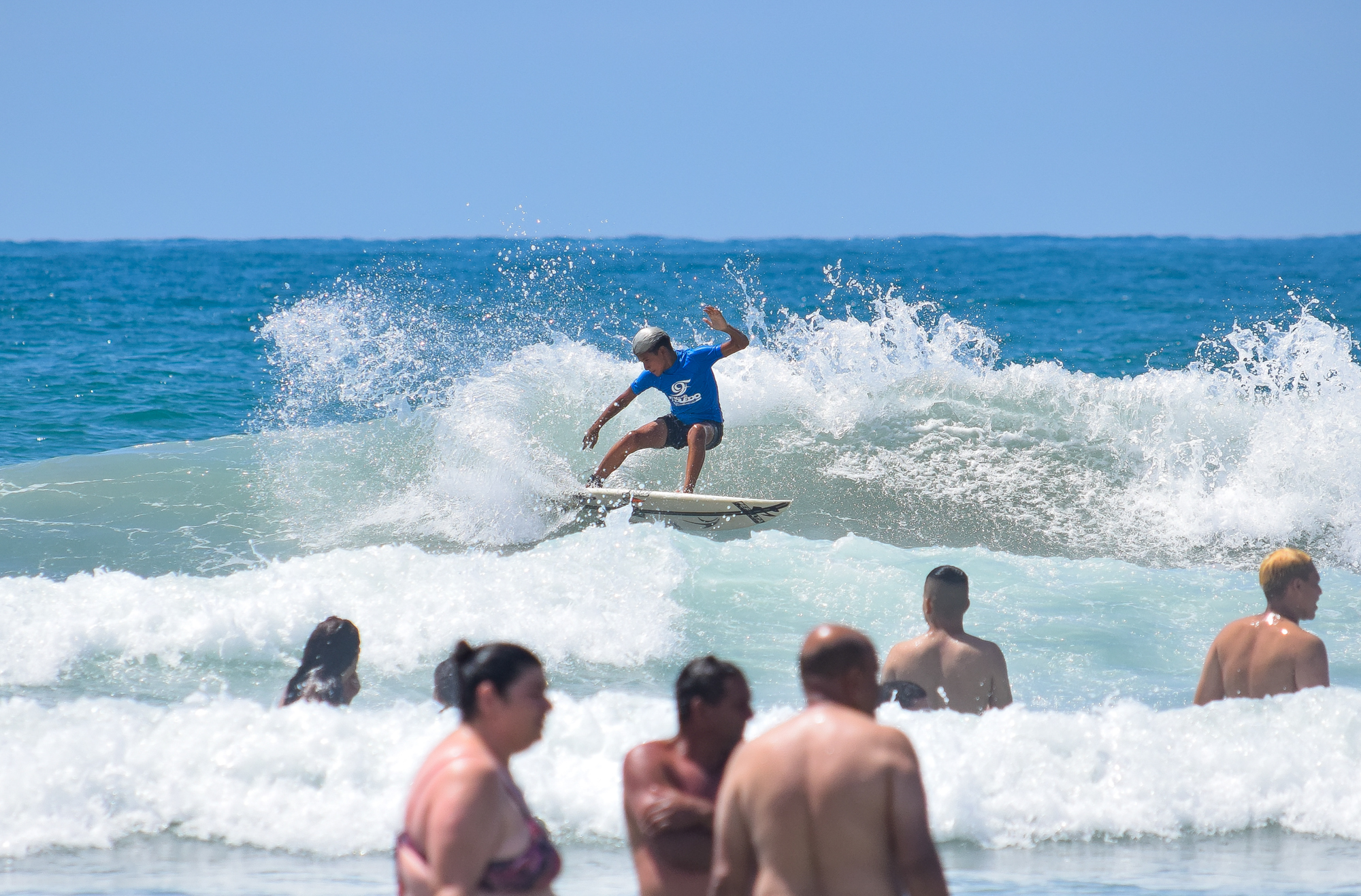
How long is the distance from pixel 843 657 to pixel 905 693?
3289 mm

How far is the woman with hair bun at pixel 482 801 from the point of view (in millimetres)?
2590

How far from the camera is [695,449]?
33.8 feet

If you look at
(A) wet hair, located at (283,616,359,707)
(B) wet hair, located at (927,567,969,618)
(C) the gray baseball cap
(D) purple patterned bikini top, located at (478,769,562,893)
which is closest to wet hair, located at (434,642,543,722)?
(D) purple patterned bikini top, located at (478,769,562,893)

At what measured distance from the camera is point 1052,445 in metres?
13.5

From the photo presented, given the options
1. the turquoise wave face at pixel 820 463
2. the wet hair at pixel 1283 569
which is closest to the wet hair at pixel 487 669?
the wet hair at pixel 1283 569

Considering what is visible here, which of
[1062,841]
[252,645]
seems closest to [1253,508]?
[1062,841]

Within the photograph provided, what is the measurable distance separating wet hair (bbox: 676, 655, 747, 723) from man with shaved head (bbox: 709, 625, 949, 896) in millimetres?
267

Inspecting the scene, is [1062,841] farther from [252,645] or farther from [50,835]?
[252,645]

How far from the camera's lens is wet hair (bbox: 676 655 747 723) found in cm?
300

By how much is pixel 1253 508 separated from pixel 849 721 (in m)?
10.5

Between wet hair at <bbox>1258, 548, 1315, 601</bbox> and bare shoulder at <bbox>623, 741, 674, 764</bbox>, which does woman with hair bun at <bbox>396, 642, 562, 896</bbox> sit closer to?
bare shoulder at <bbox>623, 741, 674, 764</bbox>

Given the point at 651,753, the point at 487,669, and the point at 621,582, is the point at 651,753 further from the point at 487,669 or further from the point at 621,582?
the point at 621,582

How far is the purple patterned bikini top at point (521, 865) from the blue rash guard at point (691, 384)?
7529mm

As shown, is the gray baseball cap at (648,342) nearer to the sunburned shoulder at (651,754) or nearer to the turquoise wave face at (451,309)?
the turquoise wave face at (451,309)
